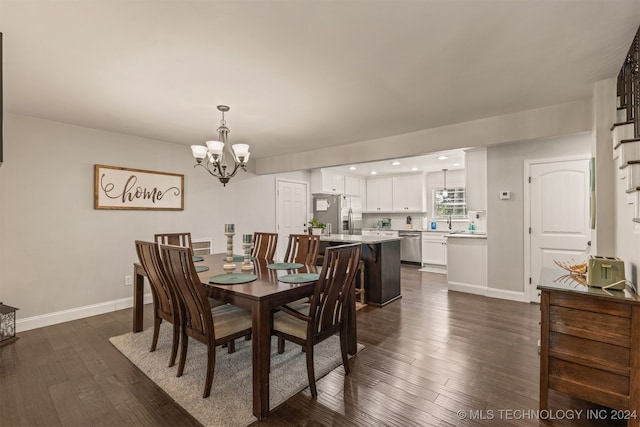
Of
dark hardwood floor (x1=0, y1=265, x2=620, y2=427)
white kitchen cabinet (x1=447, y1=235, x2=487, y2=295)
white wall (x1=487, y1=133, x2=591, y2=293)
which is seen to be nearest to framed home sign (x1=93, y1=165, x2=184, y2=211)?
dark hardwood floor (x1=0, y1=265, x2=620, y2=427)

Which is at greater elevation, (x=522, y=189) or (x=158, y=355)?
(x=522, y=189)

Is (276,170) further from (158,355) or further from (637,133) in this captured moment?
(637,133)

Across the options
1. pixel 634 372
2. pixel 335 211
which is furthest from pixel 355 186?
pixel 634 372

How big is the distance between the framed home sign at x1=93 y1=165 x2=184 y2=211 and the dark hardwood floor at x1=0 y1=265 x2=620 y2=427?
1548 mm

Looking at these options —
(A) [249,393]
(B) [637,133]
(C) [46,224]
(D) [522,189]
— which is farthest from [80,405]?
(D) [522,189]

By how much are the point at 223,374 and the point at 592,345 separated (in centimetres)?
248

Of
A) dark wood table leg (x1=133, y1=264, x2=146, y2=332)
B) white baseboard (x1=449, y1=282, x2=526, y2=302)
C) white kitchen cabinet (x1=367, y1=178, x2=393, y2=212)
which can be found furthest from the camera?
white kitchen cabinet (x1=367, y1=178, x2=393, y2=212)

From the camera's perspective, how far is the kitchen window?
707 cm

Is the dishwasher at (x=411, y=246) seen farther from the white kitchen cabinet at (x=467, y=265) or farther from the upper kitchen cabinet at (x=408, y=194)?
the white kitchen cabinet at (x=467, y=265)

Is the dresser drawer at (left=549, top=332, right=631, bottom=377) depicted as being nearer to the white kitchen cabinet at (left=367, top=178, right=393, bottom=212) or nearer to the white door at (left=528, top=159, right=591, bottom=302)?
the white door at (left=528, top=159, right=591, bottom=302)

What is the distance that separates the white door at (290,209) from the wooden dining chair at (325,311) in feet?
12.8

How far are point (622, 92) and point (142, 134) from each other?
16.4 feet

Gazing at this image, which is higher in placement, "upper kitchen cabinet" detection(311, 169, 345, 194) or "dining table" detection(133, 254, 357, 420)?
"upper kitchen cabinet" detection(311, 169, 345, 194)

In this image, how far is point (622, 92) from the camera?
220 centimetres
